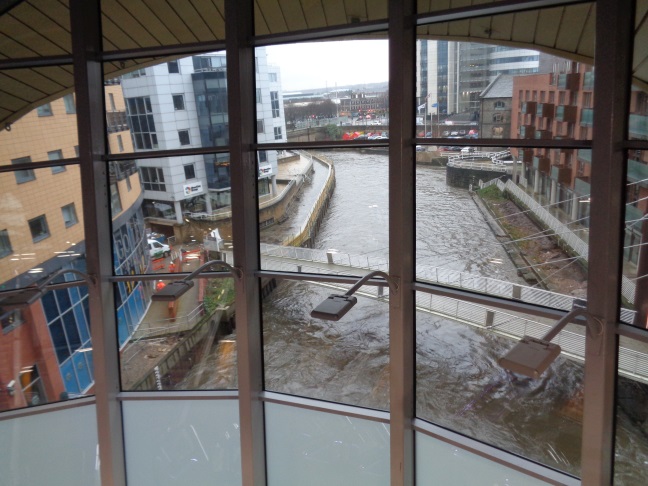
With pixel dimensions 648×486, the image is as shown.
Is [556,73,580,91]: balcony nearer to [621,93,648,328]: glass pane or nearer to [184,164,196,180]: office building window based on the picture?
[621,93,648,328]: glass pane

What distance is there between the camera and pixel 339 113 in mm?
5477

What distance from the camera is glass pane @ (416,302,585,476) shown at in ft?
15.7

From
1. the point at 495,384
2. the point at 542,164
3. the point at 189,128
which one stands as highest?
the point at 189,128

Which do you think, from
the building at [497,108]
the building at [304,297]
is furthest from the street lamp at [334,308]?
the building at [497,108]

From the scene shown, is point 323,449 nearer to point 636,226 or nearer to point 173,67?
point 636,226

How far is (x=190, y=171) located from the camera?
6043 millimetres

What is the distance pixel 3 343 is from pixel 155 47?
349cm

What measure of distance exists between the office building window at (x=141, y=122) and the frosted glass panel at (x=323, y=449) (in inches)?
112

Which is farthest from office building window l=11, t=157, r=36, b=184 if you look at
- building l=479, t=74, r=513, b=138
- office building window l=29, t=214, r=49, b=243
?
building l=479, t=74, r=513, b=138

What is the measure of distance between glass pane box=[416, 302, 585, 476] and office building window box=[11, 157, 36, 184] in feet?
13.3

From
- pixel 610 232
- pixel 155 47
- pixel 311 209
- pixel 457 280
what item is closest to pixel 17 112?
pixel 155 47

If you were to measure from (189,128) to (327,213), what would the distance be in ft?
5.08

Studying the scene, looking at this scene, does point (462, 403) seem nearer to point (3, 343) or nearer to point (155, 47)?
point (155, 47)

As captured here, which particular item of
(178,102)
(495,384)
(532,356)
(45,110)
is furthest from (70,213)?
(532,356)
